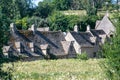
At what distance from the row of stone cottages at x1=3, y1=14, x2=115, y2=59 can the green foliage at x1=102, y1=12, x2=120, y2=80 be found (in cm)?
3843

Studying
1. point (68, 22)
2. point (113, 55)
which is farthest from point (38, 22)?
point (113, 55)

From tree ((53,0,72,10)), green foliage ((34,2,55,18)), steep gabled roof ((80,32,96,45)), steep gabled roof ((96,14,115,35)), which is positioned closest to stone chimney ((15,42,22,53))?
steep gabled roof ((80,32,96,45))

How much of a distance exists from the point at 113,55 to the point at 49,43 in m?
49.0

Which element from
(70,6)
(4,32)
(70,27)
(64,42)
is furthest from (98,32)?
(4,32)

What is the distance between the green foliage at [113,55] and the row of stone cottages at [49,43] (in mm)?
38426

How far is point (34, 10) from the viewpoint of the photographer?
380 ft

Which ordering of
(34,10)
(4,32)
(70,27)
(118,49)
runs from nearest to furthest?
(4,32), (118,49), (70,27), (34,10)

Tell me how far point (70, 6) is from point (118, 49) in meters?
116

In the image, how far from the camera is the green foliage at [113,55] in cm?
1589

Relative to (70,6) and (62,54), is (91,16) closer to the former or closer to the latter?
(70,6)

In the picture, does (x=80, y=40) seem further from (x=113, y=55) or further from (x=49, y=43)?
(x=113, y=55)

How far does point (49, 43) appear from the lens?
2562 inches

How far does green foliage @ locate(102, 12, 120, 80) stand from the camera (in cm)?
1589

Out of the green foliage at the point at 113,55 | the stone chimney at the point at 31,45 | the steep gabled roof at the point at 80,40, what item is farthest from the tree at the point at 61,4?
the green foliage at the point at 113,55
